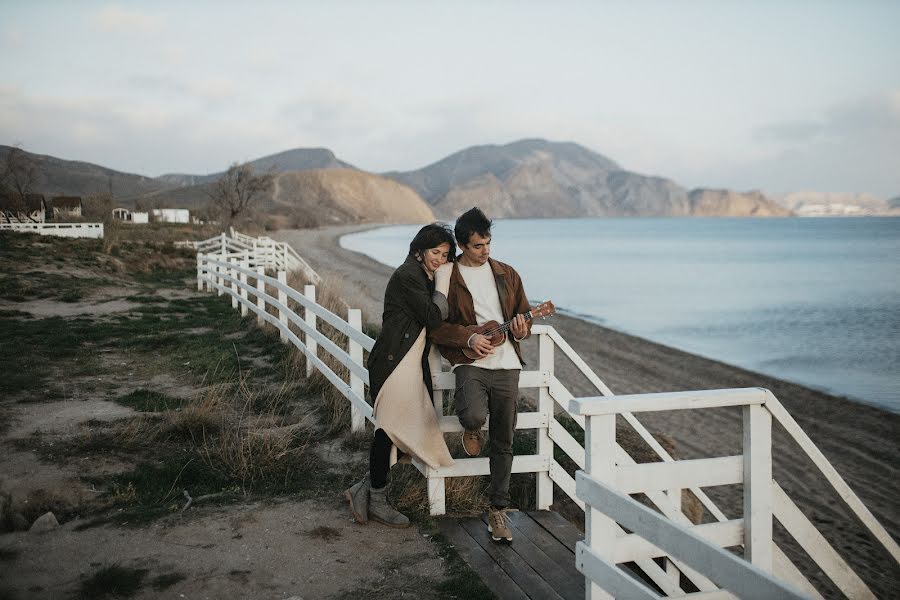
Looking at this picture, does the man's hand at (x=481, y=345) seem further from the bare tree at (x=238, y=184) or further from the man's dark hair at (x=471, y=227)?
the bare tree at (x=238, y=184)

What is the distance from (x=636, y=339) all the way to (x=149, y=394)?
657 inches

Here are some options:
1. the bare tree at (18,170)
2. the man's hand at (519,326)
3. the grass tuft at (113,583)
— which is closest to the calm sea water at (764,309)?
the man's hand at (519,326)

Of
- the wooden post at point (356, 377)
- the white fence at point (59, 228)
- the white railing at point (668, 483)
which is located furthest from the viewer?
the white fence at point (59, 228)

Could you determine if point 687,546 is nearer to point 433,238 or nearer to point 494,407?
point 494,407

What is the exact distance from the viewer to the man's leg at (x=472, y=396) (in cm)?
409

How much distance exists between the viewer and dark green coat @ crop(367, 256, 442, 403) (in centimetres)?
407

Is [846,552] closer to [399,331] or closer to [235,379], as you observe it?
[399,331]

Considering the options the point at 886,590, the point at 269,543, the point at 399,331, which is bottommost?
the point at 886,590

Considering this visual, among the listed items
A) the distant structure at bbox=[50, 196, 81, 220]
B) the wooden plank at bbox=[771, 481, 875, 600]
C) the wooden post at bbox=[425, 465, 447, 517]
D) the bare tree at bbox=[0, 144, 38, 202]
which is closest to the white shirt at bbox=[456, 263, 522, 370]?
the wooden post at bbox=[425, 465, 447, 517]

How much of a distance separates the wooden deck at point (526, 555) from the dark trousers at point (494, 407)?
272 mm

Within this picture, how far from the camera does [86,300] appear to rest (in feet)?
51.3

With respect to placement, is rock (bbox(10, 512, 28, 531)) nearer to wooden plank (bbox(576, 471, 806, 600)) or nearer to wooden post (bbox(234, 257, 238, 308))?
wooden plank (bbox(576, 471, 806, 600))

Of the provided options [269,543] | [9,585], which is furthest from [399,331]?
[9,585]

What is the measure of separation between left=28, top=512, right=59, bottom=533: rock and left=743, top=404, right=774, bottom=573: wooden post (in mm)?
3924
